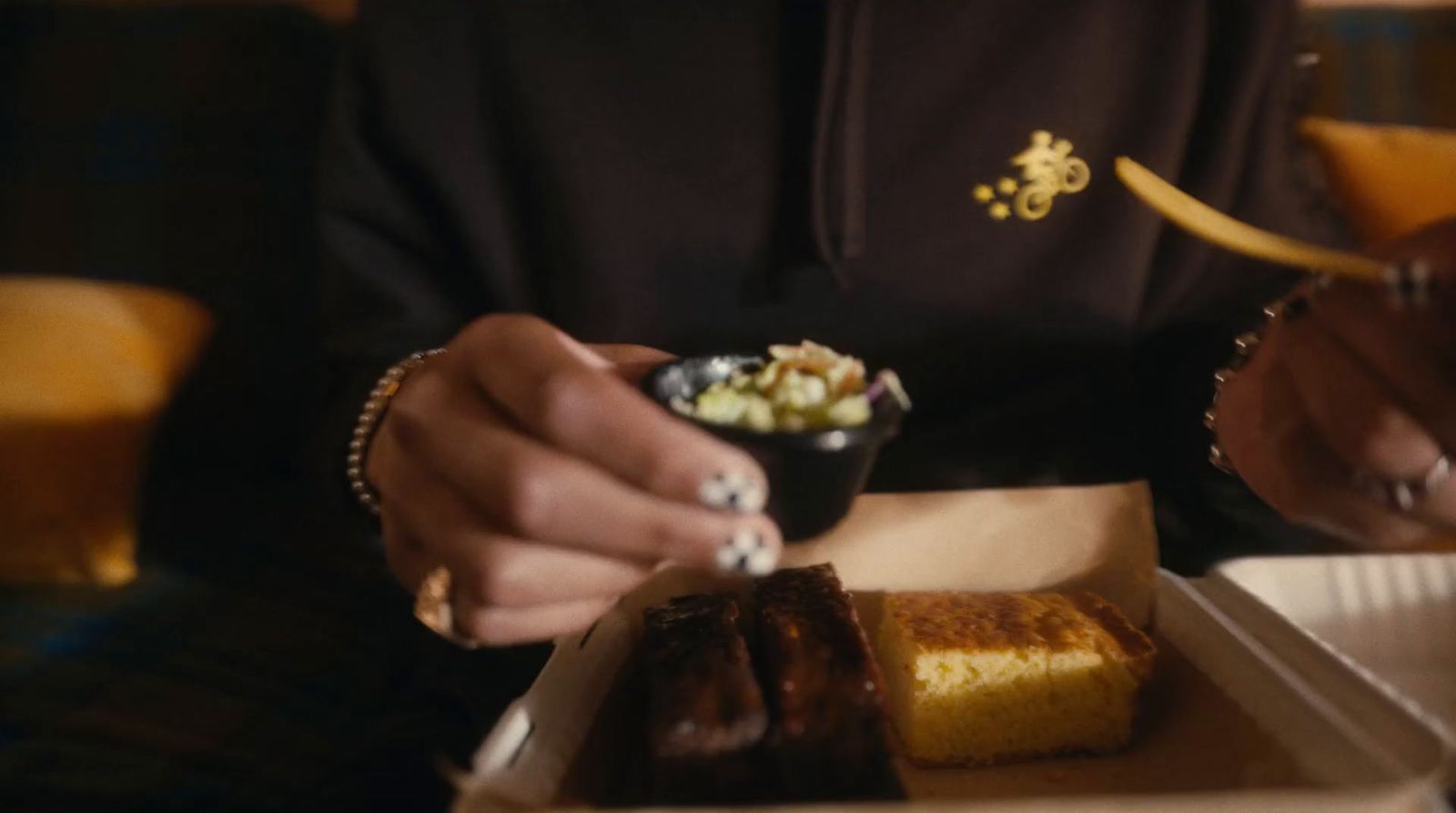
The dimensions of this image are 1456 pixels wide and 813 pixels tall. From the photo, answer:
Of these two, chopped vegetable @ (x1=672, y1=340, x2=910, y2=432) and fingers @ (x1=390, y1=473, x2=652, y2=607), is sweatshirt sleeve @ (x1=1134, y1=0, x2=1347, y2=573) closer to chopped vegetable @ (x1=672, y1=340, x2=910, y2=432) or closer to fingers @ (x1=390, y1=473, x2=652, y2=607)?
chopped vegetable @ (x1=672, y1=340, x2=910, y2=432)

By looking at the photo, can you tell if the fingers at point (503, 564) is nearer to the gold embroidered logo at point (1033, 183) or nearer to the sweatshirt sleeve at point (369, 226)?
the sweatshirt sleeve at point (369, 226)

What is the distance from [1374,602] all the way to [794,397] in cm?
49

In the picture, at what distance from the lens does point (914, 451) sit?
0.86 meters

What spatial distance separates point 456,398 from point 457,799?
0.69 ft

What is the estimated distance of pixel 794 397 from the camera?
0.48 metres

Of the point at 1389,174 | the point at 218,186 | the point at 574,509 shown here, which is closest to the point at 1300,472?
the point at 574,509

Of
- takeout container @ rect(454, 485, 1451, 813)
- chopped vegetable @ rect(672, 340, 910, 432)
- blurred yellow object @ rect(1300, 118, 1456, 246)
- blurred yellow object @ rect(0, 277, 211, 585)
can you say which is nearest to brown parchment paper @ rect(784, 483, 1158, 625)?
takeout container @ rect(454, 485, 1451, 813)

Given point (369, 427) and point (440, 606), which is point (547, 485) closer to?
point (440, 606)

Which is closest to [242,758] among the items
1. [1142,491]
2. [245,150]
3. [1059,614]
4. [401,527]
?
[401,527]

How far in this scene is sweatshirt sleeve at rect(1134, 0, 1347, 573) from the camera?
2.78 feet

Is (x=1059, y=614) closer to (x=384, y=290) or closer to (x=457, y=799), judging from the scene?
(x=457, y=799)

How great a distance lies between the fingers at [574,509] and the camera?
1.42ft

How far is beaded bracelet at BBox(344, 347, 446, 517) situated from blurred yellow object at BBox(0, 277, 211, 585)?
39 cm

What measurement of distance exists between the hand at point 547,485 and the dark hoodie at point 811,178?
301mm
